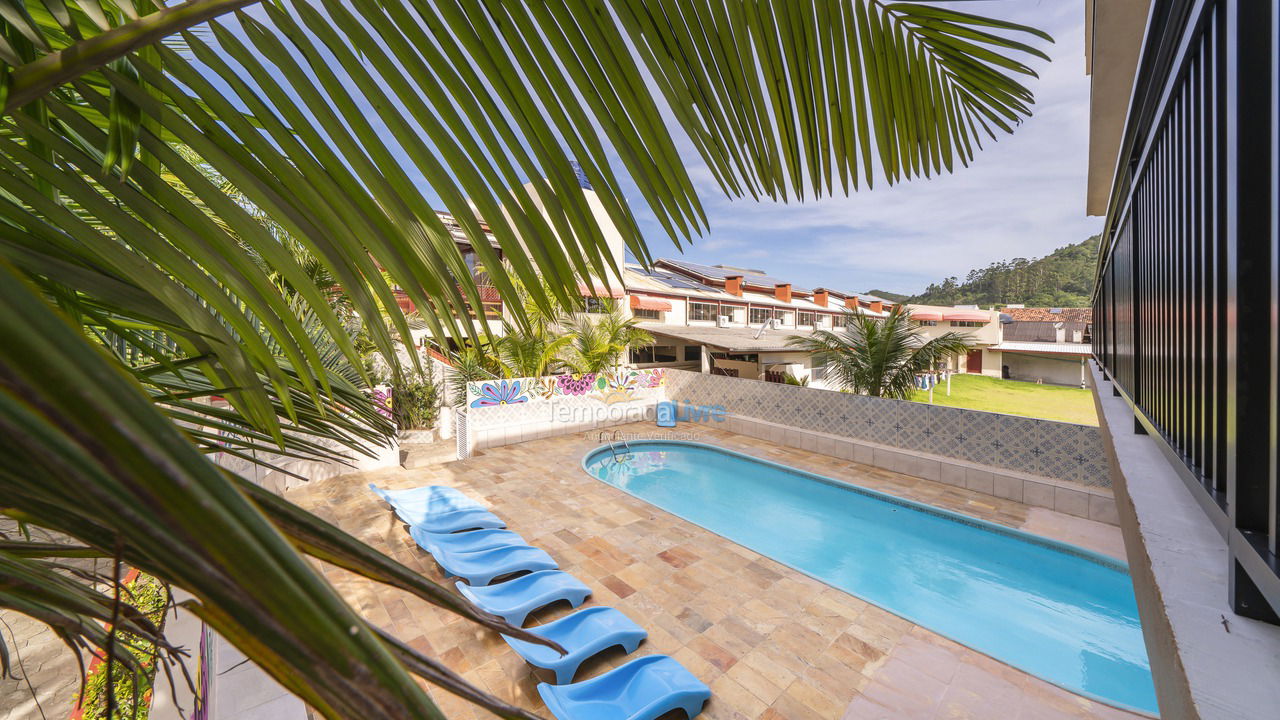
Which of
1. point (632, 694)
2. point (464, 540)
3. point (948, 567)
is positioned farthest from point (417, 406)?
point (948, 567)

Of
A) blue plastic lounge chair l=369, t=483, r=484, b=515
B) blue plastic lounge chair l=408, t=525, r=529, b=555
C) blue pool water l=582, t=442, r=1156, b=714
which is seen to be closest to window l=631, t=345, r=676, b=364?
blue pool water l=582, t=442, r=1156, b=714

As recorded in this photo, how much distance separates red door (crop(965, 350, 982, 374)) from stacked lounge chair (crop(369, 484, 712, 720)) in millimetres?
31166

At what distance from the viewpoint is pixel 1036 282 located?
57719mm

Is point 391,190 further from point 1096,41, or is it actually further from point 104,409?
point 1096,41

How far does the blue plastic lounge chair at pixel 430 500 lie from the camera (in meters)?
6.34

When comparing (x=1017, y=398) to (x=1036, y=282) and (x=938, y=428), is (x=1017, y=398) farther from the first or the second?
(x=1036, y=282)

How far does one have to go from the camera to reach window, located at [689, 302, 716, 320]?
64.7 feet

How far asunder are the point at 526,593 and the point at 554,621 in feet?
1.51

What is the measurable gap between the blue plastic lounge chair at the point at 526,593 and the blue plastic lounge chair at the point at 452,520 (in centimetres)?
112

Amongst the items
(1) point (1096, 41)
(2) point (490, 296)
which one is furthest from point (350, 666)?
(2) point (490, 296)

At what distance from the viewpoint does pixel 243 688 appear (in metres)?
2.36

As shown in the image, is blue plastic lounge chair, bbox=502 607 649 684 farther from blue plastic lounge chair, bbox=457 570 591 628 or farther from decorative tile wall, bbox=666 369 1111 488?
decorative tile wall, bbox=666 369 1111 488

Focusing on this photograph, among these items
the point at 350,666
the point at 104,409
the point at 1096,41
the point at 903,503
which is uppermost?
the point at 1096,41

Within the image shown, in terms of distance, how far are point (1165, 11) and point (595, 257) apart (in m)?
1.96
